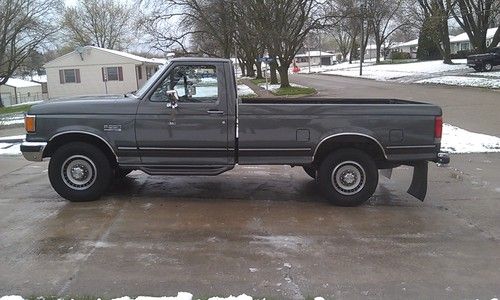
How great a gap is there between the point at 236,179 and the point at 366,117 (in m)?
2.71

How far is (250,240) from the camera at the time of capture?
5.30m

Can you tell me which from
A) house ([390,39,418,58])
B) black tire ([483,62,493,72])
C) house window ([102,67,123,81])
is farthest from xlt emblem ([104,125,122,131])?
house ([390,39,418,58])

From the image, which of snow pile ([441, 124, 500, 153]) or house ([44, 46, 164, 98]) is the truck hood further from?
house ([44, 46, 164, 98])

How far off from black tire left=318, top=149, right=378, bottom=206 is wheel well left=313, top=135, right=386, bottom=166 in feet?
0.26

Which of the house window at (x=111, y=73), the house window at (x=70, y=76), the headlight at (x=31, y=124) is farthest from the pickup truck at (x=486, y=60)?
the headlight at (x=31, y=124)

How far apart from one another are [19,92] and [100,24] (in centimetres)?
1696

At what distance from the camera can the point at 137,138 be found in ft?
21.3

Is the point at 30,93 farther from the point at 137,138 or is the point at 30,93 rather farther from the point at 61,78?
the point at 137,138

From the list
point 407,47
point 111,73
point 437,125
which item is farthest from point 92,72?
point 407,47

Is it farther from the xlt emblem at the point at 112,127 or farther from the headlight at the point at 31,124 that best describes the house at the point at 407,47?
the headlight at the point at 31,124

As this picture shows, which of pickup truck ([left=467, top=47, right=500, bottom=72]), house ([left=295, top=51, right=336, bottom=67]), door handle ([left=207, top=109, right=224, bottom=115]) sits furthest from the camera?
house ([left=295, top=51, right=336, bottom=67])

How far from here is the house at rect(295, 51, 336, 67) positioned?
119 m

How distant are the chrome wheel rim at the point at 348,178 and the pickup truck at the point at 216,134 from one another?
0.5 inches

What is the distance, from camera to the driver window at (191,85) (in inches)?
258
